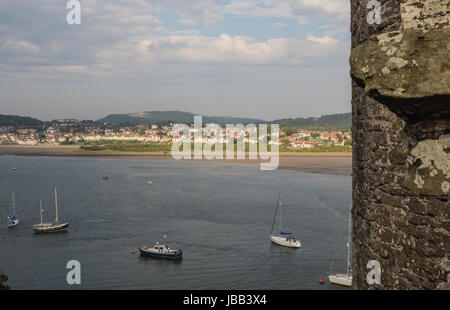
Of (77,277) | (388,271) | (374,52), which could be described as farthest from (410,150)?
(77,277)

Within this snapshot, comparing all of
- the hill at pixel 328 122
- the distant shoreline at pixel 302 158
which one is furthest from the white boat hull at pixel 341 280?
the hill at pixel 328 122

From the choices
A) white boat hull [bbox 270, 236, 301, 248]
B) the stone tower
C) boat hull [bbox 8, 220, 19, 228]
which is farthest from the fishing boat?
the stone tower

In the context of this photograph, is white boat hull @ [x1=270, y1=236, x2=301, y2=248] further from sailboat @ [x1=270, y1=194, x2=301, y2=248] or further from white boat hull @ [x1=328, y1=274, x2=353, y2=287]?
white boat hull @ [x1=328, y1=274, x2=353, y2=287]

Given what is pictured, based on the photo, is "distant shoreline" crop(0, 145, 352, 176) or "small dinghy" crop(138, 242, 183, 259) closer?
"small dinghy" crop(138, 242, 183, 259)

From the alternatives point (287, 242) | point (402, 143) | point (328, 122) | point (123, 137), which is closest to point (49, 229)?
point (287, 242)

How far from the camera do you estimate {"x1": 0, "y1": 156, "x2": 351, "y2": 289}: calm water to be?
869 inches

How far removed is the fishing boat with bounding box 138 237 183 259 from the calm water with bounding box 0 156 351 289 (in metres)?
0.38

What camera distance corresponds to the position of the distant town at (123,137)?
104812 millimetres

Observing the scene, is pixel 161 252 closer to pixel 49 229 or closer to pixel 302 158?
pixel 49 229

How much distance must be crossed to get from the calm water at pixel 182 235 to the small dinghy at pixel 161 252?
383mm

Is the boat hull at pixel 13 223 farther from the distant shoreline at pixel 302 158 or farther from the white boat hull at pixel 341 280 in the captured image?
the distant shoreline at pixel 302 158

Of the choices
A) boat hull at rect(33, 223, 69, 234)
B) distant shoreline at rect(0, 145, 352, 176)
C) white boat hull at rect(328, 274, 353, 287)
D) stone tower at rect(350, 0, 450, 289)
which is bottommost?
white boat hull at rect(328, 274, 353, 287)
